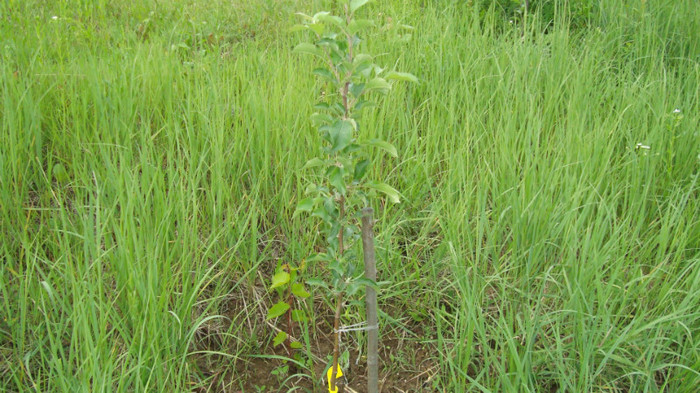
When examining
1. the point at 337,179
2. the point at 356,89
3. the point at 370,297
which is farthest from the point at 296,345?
the point at 356,89

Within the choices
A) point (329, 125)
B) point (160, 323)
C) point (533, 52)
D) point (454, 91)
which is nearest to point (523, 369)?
point (329, 125)

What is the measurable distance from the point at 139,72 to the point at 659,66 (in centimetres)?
255

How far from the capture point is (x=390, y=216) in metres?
2.14

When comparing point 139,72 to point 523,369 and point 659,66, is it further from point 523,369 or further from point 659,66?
point 659,66

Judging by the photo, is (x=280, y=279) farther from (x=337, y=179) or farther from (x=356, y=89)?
(x=356, y=89)

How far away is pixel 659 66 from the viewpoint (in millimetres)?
3039

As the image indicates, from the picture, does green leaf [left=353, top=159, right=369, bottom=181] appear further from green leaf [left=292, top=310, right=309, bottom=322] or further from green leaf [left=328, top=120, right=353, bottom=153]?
green leaf [left=292, top=310, right=309, bottom=322]

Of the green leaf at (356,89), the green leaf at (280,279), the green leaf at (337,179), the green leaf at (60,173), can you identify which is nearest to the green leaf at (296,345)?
the green leaf at (280,279)

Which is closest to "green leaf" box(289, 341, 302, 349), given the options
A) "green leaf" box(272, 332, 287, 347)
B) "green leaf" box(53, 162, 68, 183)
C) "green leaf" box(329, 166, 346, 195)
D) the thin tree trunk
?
"green leaf" box(272, 332, 287, 347)

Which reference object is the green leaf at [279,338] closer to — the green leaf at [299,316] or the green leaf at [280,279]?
the green leaf at [299,316]

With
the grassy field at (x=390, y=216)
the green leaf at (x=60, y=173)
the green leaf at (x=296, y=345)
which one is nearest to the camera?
the grassy field at (x=390, y=216)

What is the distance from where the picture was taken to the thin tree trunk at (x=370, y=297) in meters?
1.39

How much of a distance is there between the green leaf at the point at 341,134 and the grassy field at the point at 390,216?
23.4 inches

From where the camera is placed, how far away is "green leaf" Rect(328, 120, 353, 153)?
51.4 inches
